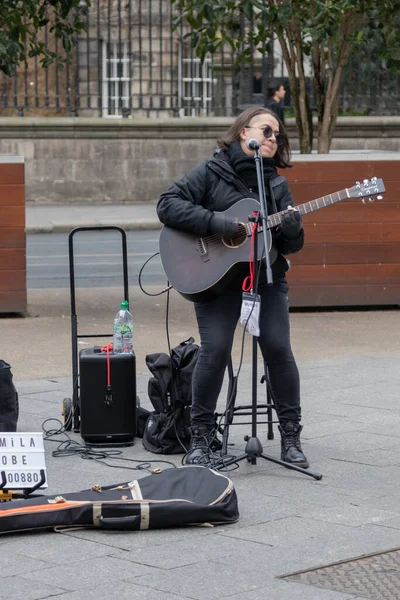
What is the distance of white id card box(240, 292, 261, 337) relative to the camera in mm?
6270

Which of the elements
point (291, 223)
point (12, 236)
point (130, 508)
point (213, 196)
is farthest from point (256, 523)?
point (12, 236)

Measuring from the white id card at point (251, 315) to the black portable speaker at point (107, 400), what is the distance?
3.67 feet

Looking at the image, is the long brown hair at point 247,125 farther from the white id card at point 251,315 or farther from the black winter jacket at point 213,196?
the white id card at point 251,315

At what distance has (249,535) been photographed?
17.6ft

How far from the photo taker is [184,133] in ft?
82.2

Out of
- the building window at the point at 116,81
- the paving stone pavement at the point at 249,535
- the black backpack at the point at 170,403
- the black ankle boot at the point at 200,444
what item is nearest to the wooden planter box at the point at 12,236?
the paving stone pavement at the point at 249,535

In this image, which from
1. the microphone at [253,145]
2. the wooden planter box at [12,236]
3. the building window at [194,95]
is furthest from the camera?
the building window at [194,95]

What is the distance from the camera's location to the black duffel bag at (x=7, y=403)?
677cm

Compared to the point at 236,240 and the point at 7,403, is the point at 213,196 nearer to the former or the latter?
the point at 236,240

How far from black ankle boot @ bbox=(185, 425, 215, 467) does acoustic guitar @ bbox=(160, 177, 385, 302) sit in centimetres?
70

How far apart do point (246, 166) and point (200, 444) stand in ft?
4.93

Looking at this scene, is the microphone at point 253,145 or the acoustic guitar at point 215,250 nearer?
the microphone at point 253,145

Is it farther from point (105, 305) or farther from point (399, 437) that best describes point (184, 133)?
point (399, 437)

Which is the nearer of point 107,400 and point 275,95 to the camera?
point 107,400
